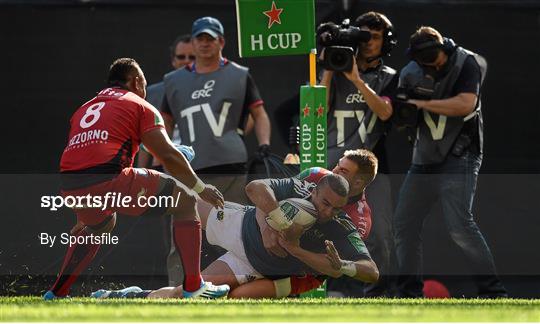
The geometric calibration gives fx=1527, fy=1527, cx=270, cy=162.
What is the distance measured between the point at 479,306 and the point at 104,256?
215 centimetres

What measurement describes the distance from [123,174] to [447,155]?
245 centimetres

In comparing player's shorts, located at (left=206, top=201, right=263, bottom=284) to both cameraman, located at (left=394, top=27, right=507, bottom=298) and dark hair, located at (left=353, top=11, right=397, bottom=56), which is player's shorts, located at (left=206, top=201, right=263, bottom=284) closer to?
cameraman, located at (left=394, top=27, right=507, bottom=298)

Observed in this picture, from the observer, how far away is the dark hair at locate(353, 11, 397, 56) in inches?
385

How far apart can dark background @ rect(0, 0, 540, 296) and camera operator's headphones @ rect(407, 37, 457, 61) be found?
72 cm

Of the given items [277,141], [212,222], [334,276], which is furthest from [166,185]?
[277,141]

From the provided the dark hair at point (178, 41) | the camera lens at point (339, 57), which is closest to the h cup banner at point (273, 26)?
the camera lens at point (339, 57)

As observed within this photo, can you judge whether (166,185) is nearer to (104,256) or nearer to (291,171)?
(104,256)

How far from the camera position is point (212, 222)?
842cm

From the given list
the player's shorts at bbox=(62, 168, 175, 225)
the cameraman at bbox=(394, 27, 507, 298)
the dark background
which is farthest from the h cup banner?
the dark background

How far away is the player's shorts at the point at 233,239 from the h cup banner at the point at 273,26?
2.95ft

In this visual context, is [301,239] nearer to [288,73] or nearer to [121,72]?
[121,72]

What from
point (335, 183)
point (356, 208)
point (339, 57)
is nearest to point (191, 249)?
point (335, 183)

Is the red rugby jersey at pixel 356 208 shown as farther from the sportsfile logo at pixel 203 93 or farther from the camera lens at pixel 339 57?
the sportsfile logo at pixel 203 93

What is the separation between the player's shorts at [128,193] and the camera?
8156 millimetres
